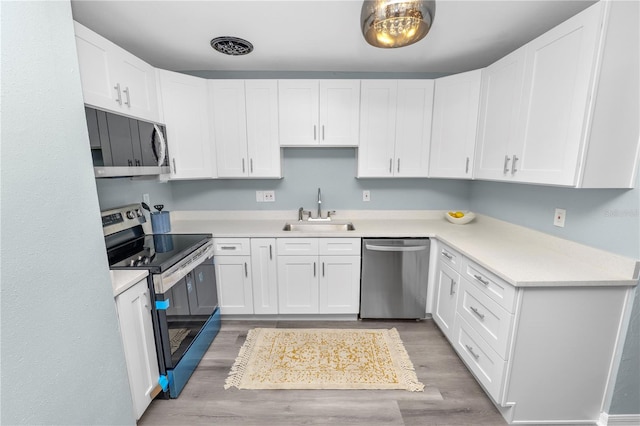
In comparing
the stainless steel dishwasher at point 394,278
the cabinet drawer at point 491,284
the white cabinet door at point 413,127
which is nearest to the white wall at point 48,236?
the stainless steel dishwasher at point 394,278

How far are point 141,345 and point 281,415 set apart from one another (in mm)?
925

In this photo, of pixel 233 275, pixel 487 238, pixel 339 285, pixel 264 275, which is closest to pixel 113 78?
pixel 233 275

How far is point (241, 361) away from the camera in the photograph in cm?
195

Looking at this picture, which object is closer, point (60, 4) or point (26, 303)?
point (26, 303)

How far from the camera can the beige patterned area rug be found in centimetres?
175

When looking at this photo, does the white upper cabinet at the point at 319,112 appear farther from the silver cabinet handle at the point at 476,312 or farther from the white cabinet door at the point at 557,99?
the silver cabinet handle at the point at 476,312

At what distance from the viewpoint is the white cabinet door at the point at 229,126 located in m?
2.33

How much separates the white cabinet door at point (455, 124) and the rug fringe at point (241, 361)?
2.28 m

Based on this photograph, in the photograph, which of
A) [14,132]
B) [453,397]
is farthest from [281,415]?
[14,132]

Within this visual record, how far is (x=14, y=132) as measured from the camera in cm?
73

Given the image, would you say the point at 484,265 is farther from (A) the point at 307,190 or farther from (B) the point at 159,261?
(B) the point at 159,261

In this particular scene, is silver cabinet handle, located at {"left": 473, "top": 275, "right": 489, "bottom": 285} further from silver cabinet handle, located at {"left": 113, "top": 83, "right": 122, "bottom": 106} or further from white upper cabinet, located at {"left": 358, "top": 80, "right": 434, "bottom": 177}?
silver cabinet handle, located at {"left": 113, "top": 83, "right": 122, "bottom": 106}

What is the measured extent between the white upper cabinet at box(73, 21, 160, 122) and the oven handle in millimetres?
1048

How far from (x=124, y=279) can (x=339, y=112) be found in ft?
6.83
